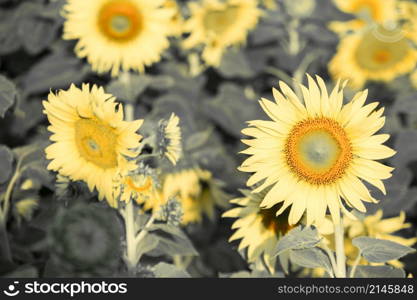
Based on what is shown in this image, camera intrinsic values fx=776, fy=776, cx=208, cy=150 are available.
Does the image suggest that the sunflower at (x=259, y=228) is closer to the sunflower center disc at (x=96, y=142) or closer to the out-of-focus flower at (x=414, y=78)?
the sunflower center disc at (x=96, y=142)

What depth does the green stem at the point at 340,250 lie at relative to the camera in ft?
4.50

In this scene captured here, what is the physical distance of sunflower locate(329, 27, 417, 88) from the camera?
2801mm

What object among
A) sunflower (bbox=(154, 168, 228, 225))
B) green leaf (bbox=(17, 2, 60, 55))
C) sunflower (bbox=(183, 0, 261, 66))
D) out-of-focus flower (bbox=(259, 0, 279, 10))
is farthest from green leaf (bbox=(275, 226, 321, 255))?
out-of-focus flower (bbox=(259, 0, 279, 10))

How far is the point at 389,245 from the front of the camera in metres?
1.40

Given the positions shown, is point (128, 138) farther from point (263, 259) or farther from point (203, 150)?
point (203, 150)

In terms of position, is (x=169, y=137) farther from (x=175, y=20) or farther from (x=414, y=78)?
(x=414, y=78)

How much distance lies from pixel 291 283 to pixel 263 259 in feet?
0.61

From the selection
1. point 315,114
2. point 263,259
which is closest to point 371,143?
point 315,114

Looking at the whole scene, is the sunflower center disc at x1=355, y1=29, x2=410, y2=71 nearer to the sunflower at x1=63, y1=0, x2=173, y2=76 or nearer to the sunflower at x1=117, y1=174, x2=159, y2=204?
the sunflower at x1=63, y1=0, x2=173, y2=76

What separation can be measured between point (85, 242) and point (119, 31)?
1020mm

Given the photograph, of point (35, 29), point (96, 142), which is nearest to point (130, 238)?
point (96, 142)

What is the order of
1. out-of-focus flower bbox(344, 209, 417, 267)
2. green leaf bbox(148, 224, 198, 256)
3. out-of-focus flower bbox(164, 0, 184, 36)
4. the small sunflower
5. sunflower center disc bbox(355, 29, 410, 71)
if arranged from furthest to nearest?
sunflower center disc bbox(355, 29, 410, 71), out-of-focus flower bbox(164, 0, 184, 36), out-of-focus flower bbox(344, 209, 417, 267), green leaf bbox(148, 224, 198, 256), the small sunflower

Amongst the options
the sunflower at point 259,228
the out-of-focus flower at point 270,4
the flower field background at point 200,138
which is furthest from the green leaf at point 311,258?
the out-of-focus flower at point 270,4

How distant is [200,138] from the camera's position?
2.21 m
